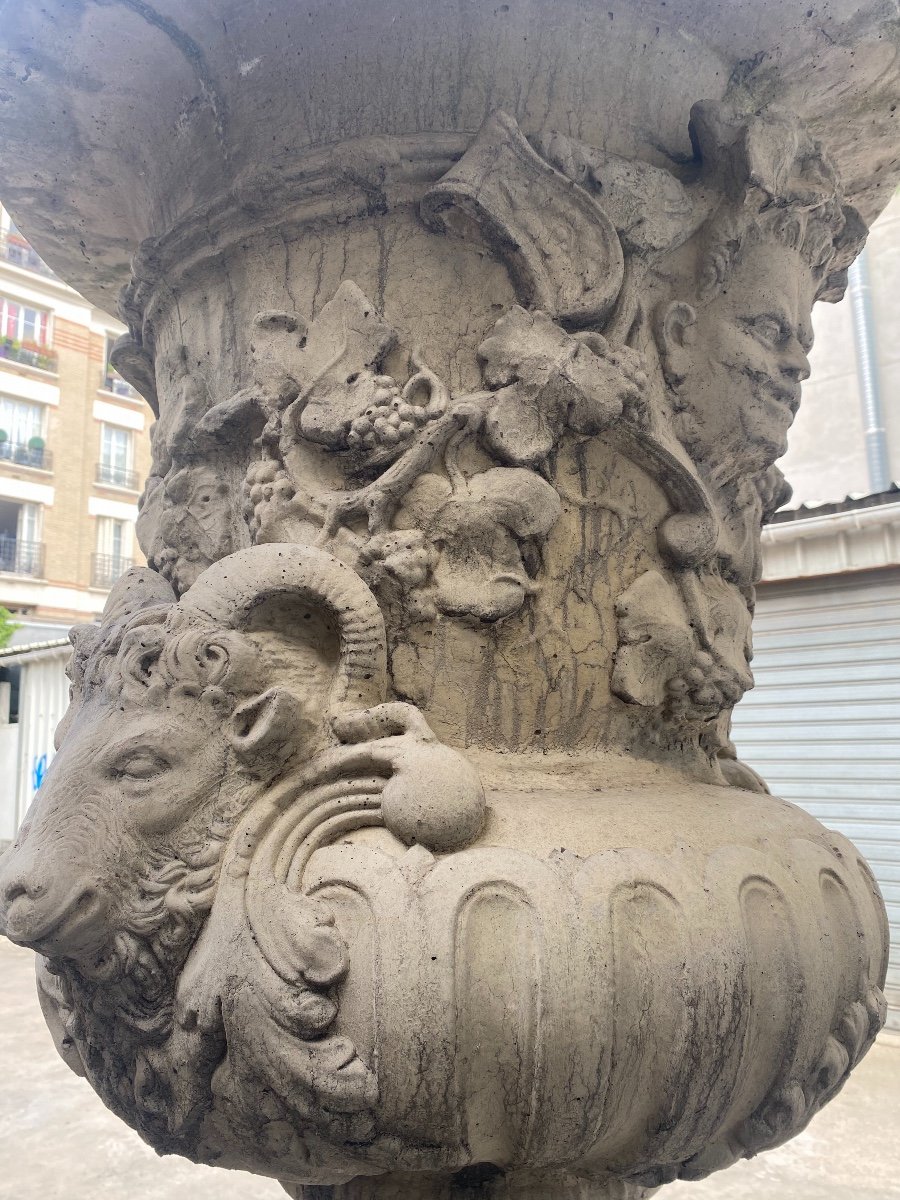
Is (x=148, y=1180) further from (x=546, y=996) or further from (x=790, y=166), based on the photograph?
(x=790, y=166)

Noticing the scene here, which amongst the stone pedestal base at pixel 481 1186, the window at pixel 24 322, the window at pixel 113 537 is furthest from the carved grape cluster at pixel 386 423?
the window at pixel 24 322

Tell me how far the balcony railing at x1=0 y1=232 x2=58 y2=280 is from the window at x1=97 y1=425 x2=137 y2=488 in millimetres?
3293

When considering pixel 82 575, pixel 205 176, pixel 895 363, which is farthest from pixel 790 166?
pixel 82 575

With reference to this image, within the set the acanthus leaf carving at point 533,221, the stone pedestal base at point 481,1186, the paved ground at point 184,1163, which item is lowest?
the paved ground at point 184,1163

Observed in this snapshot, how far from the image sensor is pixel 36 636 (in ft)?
57.2

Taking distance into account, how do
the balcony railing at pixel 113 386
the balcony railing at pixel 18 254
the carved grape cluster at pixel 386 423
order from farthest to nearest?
the balcony railing at pixel 113 386 < the balcony railing at pixel 18 254 < the carved grape cluster at pixel 386 423

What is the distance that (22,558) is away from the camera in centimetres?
1848

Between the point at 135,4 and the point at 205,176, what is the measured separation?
0.31 metres

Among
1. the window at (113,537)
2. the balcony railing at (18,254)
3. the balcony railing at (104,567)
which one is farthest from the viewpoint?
the window at (113,537)

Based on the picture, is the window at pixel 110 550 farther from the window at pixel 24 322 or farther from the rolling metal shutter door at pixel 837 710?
the rolling metal shutter door at pixel 837 710

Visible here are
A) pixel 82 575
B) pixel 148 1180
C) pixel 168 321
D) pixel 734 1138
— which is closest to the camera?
pixel 734 1138

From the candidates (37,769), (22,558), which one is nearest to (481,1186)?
(37,769)

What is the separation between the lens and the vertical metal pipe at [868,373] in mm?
9484

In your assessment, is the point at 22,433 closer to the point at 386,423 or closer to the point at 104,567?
the point at 104,567
